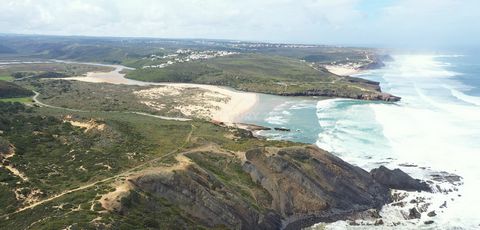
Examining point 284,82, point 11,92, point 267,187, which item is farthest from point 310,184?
point 284,82

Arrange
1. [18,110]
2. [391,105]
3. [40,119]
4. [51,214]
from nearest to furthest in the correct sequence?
[51,214] < [40,119] < [18,110] < [391,105]

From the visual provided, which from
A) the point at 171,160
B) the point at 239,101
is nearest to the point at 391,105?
the point at 239,101

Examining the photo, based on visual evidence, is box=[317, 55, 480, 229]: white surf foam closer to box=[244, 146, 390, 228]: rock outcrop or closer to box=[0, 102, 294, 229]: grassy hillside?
box=[244, 146, 390, 228]: rock outcrop

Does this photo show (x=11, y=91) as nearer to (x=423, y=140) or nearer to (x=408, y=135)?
(x=408, y=135)

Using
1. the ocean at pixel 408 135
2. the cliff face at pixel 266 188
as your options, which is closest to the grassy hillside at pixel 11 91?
the ocean at pixel 408 135

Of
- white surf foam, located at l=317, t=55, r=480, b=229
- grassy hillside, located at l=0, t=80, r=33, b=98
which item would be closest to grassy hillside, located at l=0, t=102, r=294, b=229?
white surf foam, located at l=317, t=55, r=480, b=229

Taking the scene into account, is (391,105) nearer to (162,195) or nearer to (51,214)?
(162,195)

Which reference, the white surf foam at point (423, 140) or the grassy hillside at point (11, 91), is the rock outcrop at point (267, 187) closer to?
the white surf foam at point (423, 140)
